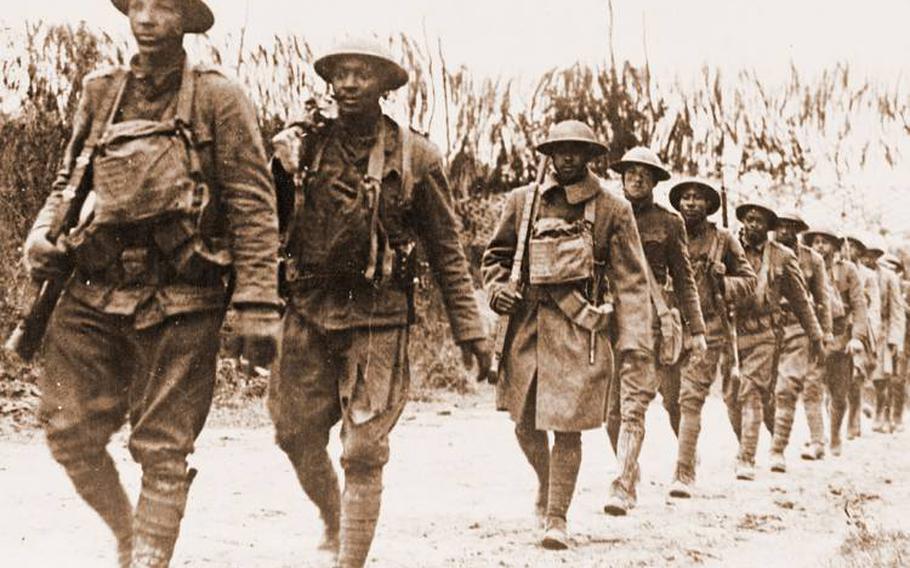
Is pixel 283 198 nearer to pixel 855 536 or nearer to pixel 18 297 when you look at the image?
pixel 855 536

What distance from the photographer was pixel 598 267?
23.8 ft

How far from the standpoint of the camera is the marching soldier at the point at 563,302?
6852 millimetres

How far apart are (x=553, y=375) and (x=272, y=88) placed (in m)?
8.34

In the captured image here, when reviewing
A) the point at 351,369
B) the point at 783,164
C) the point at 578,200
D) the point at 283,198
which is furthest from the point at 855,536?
the point at 783,164

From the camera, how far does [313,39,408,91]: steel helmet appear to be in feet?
17.6

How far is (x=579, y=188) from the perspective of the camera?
7.18 m

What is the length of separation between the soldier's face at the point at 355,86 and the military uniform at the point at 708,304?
15.6 ft

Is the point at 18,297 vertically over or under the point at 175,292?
under

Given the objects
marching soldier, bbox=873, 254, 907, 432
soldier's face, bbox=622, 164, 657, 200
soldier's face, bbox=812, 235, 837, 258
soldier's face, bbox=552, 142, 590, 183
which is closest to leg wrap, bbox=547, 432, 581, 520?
soldier's face, bbox=552, 142, 590, 183

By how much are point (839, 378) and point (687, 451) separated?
16.6ft

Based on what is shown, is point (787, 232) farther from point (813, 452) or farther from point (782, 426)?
point (813, 452)

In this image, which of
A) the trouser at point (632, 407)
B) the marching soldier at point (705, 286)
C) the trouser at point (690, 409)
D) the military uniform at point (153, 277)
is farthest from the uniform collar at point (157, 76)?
the trouser at point (690, 409)

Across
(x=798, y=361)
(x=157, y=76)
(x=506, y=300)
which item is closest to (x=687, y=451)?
(x=798, y=361)

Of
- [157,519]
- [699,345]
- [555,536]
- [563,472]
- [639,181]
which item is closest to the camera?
[157,519]
